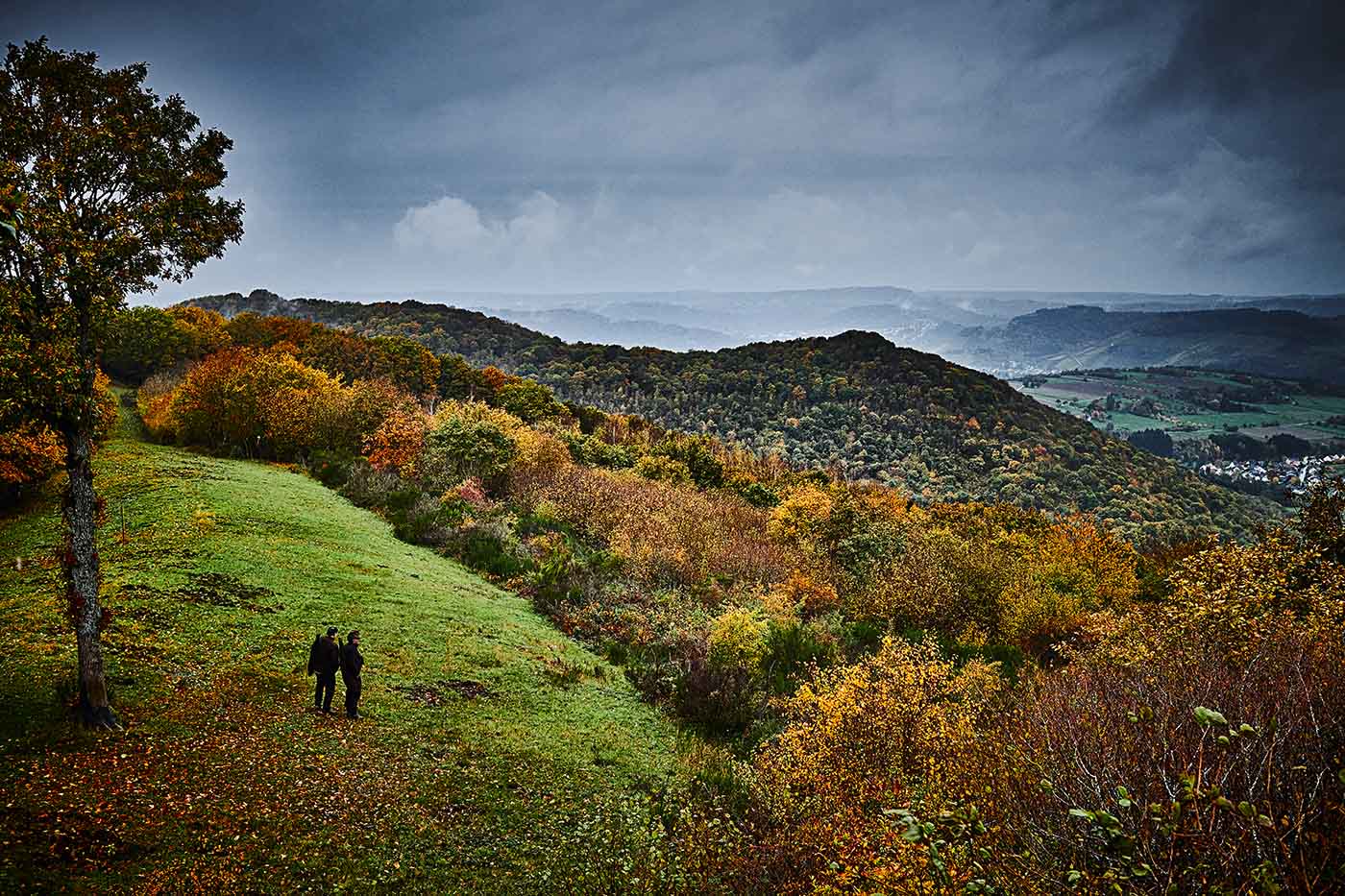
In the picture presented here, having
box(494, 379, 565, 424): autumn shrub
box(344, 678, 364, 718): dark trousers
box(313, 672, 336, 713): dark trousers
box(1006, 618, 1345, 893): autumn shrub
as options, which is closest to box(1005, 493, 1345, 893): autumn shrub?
box(1006, 618, 1345, 893): autumn shrub

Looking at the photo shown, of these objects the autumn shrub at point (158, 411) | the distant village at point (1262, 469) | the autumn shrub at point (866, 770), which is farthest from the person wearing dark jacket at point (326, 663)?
the distant village at point (1262, 469)

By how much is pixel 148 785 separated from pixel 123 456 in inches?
1230

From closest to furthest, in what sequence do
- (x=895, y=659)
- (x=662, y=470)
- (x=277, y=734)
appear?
(x=277, y=734)
(x=895, y=659)
(x=662, y=470)

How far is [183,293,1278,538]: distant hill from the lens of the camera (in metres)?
116

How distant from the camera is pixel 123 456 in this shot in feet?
103

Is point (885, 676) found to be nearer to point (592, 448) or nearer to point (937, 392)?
point (592, 448)

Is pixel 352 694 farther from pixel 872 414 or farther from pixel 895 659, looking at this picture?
pixel 872 414

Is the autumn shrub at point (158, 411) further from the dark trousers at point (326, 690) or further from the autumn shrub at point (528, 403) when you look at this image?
the dark trousers at point (326, 690)

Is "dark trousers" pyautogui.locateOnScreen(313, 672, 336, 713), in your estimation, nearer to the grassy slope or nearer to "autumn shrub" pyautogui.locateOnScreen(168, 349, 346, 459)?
the grassy slope

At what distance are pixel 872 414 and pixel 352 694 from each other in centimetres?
15455

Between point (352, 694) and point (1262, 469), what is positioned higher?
point (352, 694)

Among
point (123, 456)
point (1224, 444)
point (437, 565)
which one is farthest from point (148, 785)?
point (1224, 444)

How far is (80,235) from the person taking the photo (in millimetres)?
9508

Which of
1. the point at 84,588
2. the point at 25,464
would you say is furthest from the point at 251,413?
the point at 84,588
